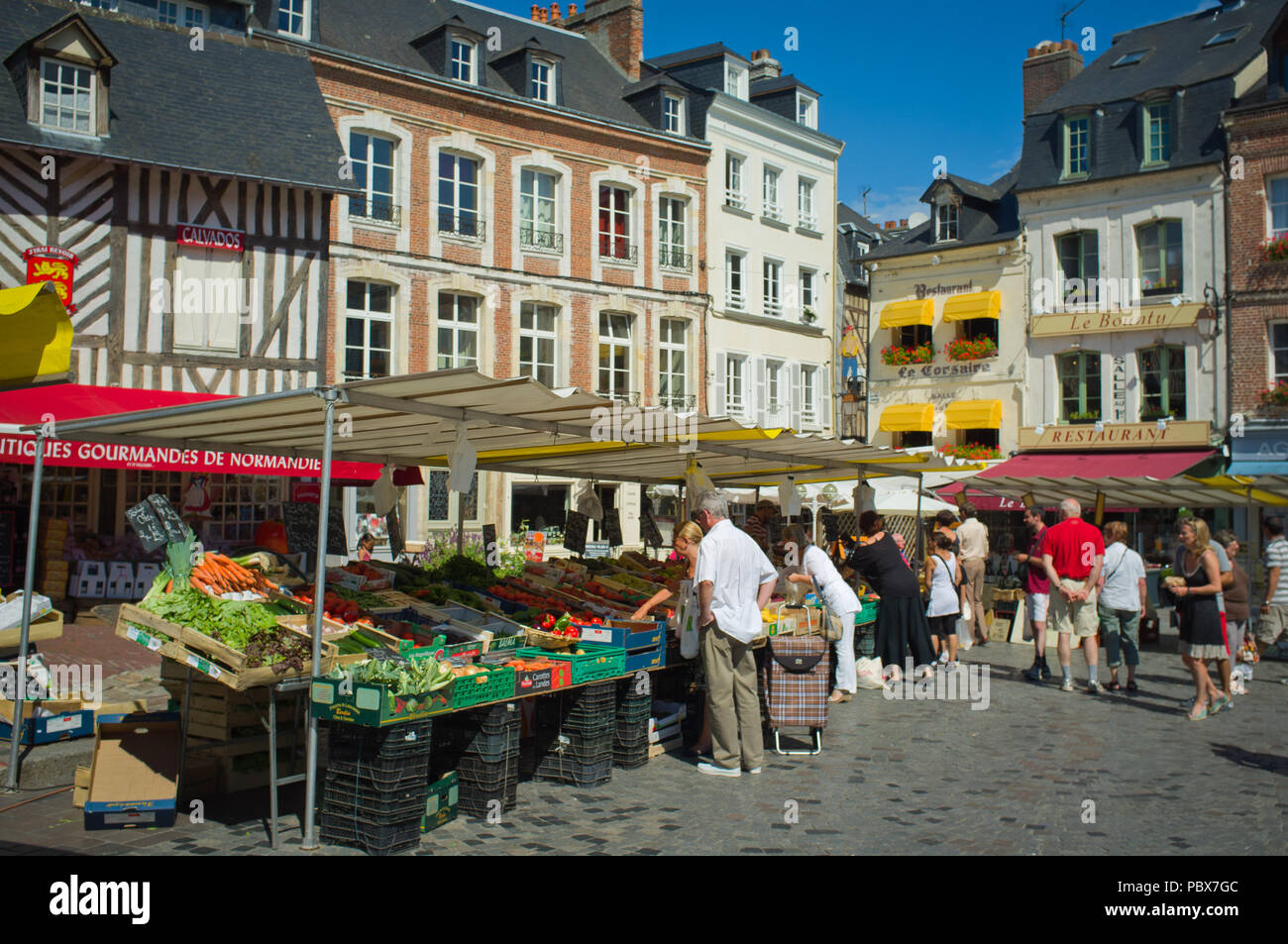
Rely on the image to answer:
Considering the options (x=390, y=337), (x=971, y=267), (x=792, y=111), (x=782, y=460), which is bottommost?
(x=782, y=460)

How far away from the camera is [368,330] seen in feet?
63.5

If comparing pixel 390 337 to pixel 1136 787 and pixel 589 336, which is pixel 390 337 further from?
pixel 1136 787

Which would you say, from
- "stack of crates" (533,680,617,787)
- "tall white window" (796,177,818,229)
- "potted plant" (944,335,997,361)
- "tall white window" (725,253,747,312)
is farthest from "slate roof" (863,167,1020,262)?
"stack of crates" (533,680,617,787)

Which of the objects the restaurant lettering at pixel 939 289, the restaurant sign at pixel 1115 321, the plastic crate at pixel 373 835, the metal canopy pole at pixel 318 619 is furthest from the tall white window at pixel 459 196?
the plastic crate at pixel 373 835

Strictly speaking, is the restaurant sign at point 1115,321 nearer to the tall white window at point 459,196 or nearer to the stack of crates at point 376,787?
the tall white window at point 459,196

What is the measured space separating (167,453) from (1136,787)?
10915 mm

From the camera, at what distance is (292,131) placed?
17.5m

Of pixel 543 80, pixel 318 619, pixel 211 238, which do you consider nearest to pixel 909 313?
pixel 543 80

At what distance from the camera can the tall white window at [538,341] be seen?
2153 cm

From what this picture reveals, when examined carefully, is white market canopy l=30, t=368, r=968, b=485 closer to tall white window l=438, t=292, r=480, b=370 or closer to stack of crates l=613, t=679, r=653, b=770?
stack of crates l=613, t=679, r=653, b=770

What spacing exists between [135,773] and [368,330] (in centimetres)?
1423

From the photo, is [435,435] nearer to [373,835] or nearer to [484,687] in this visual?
[484,687]

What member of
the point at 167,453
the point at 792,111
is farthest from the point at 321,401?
the point at 792,111

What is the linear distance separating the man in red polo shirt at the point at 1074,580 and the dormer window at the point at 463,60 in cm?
1477
